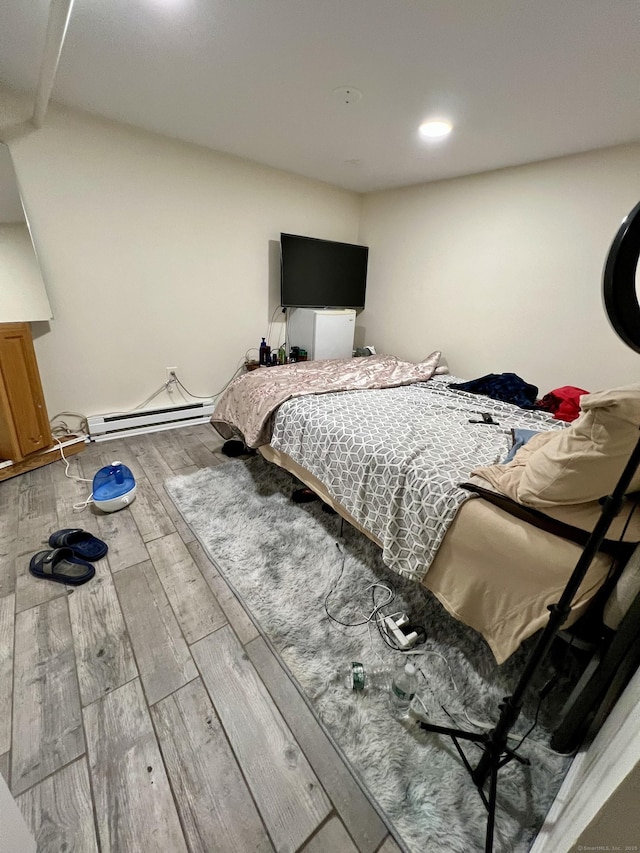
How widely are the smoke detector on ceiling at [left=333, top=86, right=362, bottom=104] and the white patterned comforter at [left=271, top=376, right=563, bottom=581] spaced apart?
1685 millimetres

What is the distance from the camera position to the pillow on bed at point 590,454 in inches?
35.0

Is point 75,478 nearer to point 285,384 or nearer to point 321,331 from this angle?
point 285,384

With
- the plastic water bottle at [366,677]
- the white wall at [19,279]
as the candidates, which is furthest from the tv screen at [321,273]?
the plastic water bottle at [366,677]

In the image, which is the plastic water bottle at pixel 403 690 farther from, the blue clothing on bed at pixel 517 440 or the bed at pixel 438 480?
the blue clothing on bed at pixel 517 440

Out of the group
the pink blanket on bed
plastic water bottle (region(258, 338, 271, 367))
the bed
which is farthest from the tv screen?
the bed

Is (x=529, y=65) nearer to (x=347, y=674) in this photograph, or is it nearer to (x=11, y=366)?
(x=347, y=674)

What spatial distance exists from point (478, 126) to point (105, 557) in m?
3.33

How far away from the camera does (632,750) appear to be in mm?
542

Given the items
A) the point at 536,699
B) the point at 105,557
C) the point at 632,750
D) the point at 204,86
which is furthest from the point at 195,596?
the point at 204,86

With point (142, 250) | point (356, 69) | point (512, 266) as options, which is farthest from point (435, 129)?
point (142, 250)

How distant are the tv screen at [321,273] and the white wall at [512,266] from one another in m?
0.28

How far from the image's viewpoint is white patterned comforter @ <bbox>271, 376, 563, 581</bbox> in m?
1.37

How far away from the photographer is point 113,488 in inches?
82.7

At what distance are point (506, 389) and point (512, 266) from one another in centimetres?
111
